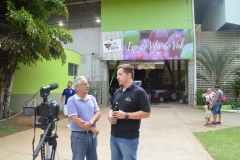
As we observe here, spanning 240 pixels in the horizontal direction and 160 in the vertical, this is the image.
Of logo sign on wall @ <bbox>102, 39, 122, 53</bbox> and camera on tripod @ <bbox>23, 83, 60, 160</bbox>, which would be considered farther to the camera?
logo sign on wall @ <bbox>102, 39, 122, 53</bbox>

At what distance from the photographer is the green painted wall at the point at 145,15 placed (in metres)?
15.9

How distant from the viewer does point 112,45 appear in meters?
16.2

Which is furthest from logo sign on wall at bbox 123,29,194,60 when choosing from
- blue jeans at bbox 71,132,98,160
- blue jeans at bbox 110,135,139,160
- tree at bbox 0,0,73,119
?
blue jeans at bbox 110,135,139,160

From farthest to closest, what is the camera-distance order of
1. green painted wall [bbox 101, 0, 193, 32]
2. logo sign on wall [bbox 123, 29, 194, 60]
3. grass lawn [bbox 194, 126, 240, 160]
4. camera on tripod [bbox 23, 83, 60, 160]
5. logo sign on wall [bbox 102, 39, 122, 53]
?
logo sign on wall [bbox 102, 39, 122, 53]
green painted wall [bbox 101, 0, 193, 32]
logo sign on wall [bbox 123, 29, 194, 60]
grass lawn [bbox 194, 126, 240, 160]
camera on tripod [bbox 23, 83, 60, 160]

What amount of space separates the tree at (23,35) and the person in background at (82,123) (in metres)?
4.30

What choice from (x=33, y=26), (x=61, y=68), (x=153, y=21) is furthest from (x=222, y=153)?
(x=153, y=21)

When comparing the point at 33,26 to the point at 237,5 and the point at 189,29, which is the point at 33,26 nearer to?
the point at 189,29

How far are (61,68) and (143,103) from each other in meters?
10.3

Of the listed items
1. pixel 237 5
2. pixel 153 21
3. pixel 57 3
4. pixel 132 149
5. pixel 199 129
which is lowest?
pixel 199 129

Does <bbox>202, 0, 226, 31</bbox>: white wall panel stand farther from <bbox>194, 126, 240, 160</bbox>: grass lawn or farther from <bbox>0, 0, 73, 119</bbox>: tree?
<bbox>0, 0, 73, 119</bbox>: tree

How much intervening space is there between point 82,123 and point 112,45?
1365 cm

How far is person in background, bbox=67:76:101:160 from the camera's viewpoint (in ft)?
9.83

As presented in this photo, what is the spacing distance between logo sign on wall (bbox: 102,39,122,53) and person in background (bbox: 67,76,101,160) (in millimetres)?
13218

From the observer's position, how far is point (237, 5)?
1608 centimetres
